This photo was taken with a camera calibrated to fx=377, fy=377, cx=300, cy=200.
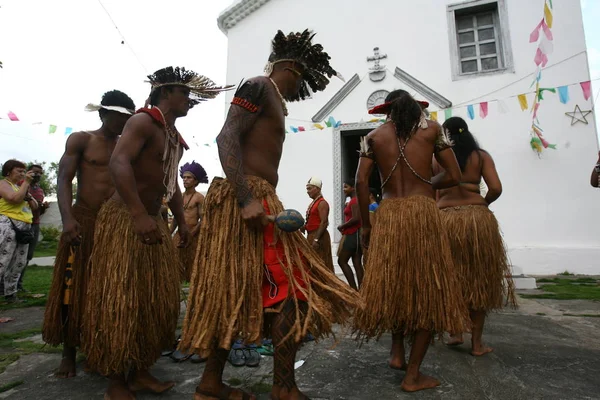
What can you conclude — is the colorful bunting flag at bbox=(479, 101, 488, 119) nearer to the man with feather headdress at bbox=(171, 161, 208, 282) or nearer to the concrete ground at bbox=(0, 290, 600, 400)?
the concrete ground at bbox=(0, 290, 600, 400)

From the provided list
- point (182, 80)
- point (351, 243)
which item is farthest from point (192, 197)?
point (182, 80)

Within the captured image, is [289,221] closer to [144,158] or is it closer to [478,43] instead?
[144,158]

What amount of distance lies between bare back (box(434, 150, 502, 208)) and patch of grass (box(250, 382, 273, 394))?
1.95 metres

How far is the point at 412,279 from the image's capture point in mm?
2158

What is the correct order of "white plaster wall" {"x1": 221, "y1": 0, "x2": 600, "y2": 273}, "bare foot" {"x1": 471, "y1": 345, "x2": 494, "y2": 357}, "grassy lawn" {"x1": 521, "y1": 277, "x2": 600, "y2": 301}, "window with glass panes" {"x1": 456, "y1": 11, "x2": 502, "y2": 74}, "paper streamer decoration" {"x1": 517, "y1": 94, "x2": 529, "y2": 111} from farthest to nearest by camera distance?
"window with glass panes" {"x1": 456, "y1": 11, "x2": 502, "y2": 74} → "paper streamer decoration" {"x1": 517, "y1": 94, "x2": 529, "y2": 111} → "white plaster wall" {"x1": 221, "y1": 0, "x2": 600, "y2": 273} → "grassy lawn" {"x1": 521, "y1": 277, "x2": 600, "y2": 301} → "bare foot" {"x1": 471, "y1": 345, "x2": 494, "y2": 357}

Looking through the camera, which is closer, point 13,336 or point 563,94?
point 13,336

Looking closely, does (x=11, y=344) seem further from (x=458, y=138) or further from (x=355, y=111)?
(x=355, y=111)

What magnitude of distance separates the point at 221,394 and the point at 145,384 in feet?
1.67

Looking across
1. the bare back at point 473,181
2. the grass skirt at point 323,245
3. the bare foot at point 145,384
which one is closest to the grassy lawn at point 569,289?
the grass skirt at point 323,245

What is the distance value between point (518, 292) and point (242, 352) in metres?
4.63

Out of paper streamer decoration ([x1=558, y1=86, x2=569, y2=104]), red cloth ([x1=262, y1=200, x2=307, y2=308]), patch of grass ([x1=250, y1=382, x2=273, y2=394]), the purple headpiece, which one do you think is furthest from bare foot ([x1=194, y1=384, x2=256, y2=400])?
paper streamer decoration ([x1=558, y1=86, x2=569, y2=104])

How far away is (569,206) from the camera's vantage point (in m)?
7.16

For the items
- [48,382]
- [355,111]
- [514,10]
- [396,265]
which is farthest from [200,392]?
[514,10]

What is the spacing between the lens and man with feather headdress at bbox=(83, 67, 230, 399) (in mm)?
1856
